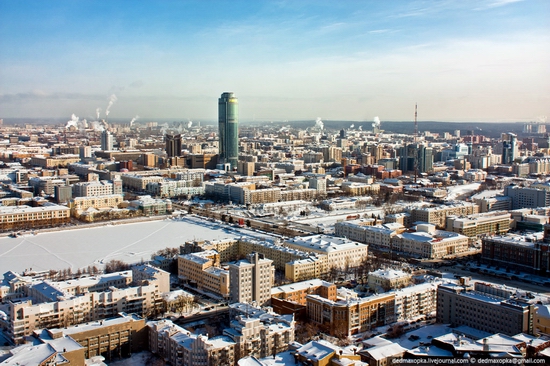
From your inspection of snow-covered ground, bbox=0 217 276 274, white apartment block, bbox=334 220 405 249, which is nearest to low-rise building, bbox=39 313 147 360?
snow-covered ground, bbox=0 217 276 274

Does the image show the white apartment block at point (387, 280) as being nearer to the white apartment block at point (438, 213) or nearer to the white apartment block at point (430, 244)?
the white apartment block at point (430, 244)

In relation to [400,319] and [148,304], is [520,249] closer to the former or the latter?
[400,319]

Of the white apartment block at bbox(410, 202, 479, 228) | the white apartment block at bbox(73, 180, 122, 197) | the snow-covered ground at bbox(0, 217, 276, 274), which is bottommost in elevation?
the snow-covered ground at bbox(0, 217, 276, 274)

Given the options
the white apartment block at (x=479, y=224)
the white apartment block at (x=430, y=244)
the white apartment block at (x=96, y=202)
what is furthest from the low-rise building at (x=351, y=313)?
the white apartment block at (x=96, y=202)

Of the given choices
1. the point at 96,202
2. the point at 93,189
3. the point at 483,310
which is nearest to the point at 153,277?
the point at 483,310

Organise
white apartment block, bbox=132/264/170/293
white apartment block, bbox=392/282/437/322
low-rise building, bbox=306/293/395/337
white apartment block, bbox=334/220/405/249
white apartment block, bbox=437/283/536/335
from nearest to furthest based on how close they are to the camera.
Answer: white apartment block, bbox=437/283/536/335, low-rise building, bbox=306/293/395/337, white apartment block, bbox=392/282/437/322, white apartment block, bbox=132/264/170/293, white apartment block, bbox=334/220/405/249

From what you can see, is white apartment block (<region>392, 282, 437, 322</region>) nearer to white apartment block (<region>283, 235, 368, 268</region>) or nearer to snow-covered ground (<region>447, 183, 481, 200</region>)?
white apartment block (<region>283, 235, 368, 268</region>)

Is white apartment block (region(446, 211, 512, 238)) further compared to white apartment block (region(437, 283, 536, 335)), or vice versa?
white apartment block (region(446, 211, 512, 238))

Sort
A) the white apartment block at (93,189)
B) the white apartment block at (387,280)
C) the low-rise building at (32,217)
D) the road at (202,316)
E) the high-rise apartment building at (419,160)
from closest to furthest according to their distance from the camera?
the road at (202,316) < the white apartment block at (387,280) < the low-rise building at (32,217) < the white apartment block at (93,189) < the high-rise apartment building at (419,160)
